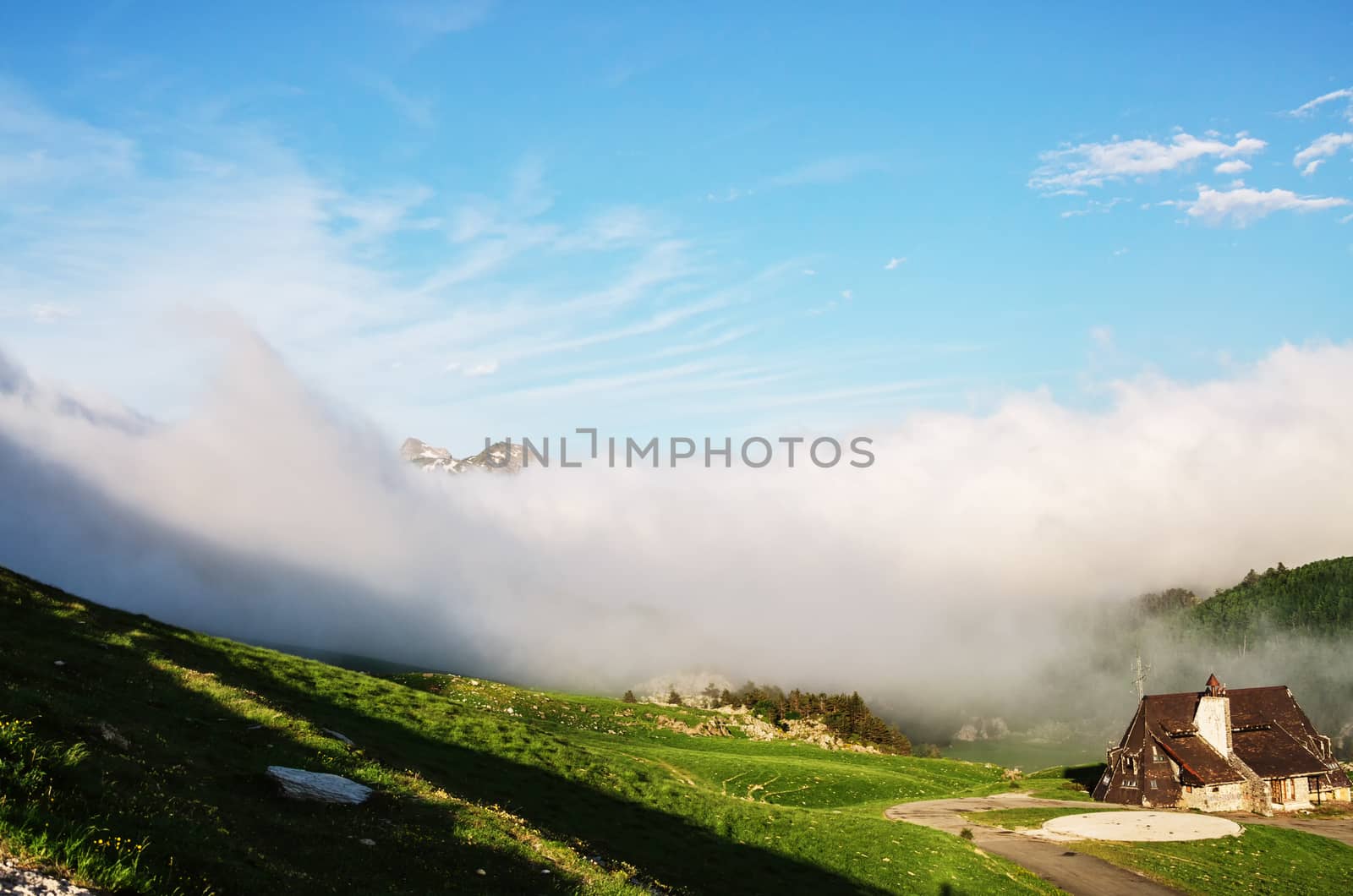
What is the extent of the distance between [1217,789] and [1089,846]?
90.7 feet

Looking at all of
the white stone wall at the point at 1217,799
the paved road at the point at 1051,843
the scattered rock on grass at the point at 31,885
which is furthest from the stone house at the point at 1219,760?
the scattered rock on grass at the point at 31,885

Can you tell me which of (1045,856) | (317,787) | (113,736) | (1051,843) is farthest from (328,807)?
(1051,843)

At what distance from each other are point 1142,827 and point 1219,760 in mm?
20125

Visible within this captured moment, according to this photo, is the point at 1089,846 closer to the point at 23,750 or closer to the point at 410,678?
the point at 23,750

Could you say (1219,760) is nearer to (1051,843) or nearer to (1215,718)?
(1215,718)

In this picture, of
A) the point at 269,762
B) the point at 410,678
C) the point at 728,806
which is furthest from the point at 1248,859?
the point at 410,678

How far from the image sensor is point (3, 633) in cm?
2747

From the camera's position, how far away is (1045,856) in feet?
160

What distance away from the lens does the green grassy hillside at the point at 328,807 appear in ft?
43.4

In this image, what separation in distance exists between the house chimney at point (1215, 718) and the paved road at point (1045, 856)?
15.5 meters

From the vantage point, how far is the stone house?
69.6 metres

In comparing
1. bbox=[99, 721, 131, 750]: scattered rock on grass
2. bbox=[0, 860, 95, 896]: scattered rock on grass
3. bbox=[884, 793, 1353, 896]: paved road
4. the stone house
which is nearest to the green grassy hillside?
bbox=[99, 721, 131, 750]: scattered rock on grass

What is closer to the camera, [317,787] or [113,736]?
[113,736]

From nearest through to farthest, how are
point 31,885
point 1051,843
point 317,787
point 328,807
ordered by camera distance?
1. point 31,885
2. point 328,807
3. point 317,787
4. point 1051,843
